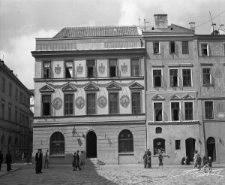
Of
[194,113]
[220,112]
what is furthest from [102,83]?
[220,112]

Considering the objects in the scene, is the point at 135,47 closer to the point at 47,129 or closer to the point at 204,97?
the point at 204,97

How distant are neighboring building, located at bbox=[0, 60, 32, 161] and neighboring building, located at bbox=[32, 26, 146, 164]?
8519 millimetres

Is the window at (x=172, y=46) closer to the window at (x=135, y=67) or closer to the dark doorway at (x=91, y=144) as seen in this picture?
the window at (x=135, y=67)

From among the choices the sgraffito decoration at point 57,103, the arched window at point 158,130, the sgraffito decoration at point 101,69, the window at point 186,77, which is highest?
the sgraffito decoration at point 101,69

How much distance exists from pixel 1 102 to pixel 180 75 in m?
22.3

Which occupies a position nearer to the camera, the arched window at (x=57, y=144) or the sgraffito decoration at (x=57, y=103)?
the arched window at (x=57, y=144)

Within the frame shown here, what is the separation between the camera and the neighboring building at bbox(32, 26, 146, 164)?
4019 centimetres

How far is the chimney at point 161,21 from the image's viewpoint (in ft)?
Result: 142

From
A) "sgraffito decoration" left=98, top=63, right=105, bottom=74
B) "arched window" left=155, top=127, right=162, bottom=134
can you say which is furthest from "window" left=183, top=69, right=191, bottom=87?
"sgraffito decoration" left=98, top=63, right=105, bottom=74

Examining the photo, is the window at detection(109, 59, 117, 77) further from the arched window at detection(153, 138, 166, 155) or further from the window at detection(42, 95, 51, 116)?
the arched window at detection(153, 138, 166, 155)

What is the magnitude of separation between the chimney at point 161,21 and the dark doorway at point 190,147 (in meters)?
13.3

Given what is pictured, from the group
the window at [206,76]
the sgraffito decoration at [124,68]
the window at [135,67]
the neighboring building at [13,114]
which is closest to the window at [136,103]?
the window at [135,67]

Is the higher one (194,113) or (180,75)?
(180,75)

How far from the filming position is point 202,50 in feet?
138
